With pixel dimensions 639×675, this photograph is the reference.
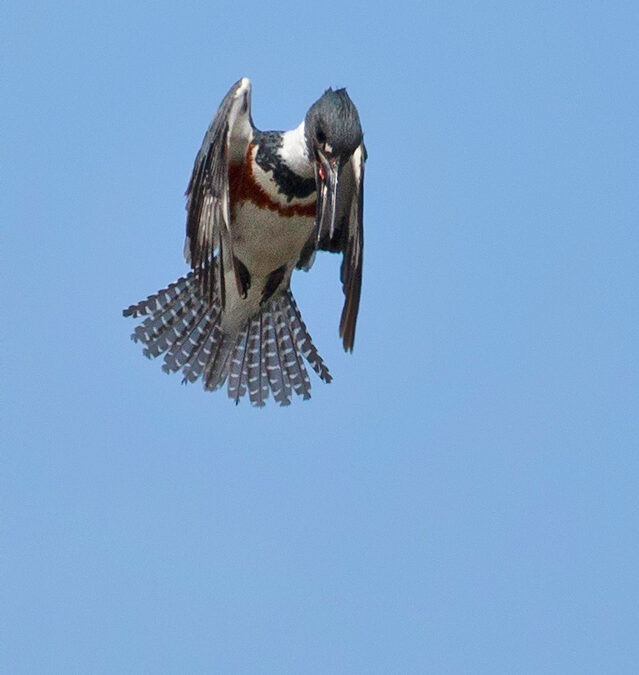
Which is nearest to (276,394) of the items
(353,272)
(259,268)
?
(259,268)

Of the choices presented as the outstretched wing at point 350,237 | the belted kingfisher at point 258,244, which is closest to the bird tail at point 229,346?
the belted kingfisher at point 258,244

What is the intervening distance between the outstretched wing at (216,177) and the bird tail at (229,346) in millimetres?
1287

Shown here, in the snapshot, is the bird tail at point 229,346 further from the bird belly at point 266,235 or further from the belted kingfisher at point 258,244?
the bird belly at point 266,235

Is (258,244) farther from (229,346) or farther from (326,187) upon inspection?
(229,346)

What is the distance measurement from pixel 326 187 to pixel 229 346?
2045 mm

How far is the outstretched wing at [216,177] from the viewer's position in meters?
7.11

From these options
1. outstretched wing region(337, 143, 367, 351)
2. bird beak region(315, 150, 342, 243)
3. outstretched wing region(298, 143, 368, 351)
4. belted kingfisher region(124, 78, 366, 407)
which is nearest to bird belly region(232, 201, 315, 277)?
belted kingfisher region(124, 78, 366, 407)

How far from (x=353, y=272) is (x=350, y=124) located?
29.9 inches

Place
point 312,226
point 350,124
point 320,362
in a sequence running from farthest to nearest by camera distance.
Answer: point 320,362 < point 312,226 < point 350,124

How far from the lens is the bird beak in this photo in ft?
22.8

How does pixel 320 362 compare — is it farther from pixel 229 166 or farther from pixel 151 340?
pixel 229 166

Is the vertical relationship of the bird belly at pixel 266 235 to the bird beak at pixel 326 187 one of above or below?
above

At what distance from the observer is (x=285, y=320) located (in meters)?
8.76

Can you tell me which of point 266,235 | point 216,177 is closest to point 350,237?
point 266,235
